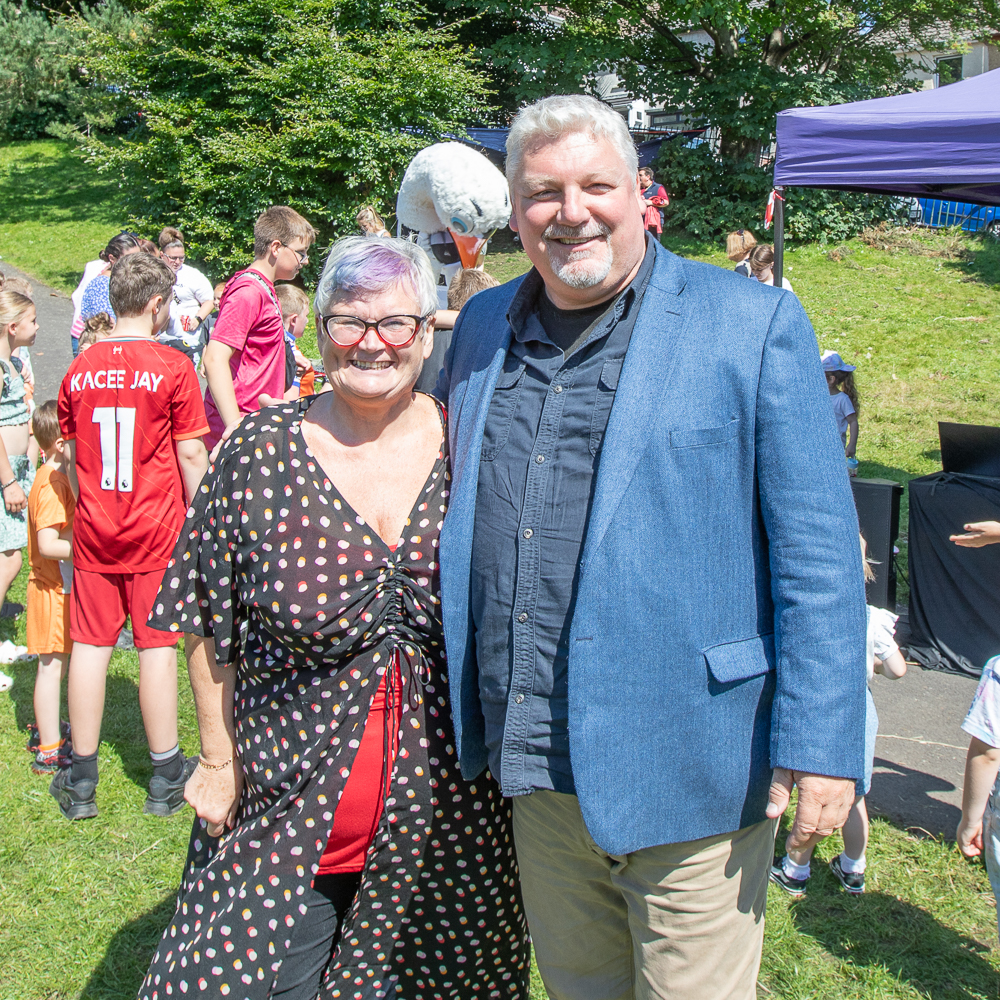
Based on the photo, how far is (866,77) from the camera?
58.1 feet

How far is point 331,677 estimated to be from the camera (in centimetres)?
189

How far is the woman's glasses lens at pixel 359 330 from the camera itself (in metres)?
1.87

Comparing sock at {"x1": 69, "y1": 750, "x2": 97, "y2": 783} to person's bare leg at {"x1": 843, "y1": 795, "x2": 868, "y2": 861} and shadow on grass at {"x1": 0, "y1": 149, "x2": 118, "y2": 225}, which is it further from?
shadow on grass at {"x1": 0, "y1": 149, "x2": 118, "y2": 225}

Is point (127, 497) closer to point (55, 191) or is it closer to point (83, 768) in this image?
point (83, 768)

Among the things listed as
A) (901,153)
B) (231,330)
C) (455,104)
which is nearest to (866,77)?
(455,104)

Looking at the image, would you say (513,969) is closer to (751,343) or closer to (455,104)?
(751,343)

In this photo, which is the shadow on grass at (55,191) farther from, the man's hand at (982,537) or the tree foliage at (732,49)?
the man's hand at (982,537)

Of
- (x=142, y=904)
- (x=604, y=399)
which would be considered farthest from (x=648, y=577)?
(x=142, y=904)

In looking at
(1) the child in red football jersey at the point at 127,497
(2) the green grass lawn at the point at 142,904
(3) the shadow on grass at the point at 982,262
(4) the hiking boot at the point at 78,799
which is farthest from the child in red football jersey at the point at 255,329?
(3) the shadow on grass at the point at 982,262

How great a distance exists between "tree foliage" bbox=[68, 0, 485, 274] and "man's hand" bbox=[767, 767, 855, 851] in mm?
13710

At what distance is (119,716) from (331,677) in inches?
111

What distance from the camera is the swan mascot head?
3.52 meters

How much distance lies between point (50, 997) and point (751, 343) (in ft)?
8.59

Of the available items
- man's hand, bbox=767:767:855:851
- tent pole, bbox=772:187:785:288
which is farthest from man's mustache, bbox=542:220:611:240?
tent pole, bbox=772:187:785:288
